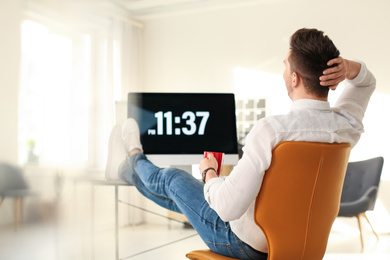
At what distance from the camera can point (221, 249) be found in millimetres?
1579

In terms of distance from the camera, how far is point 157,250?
355cm

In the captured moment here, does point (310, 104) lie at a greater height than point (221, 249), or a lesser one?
greater

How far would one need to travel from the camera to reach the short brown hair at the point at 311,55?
1.38 meters

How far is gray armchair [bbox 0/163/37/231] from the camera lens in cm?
133

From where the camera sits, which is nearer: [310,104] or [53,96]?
[310,104]

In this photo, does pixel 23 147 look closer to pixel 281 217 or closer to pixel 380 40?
pixel 281 217

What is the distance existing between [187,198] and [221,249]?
0.80ft

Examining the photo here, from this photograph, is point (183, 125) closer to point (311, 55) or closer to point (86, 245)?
point (86, 245)

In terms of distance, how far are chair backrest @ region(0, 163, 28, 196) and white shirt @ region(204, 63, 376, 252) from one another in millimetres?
586

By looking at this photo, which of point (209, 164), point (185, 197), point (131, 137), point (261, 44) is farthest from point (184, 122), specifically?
point (261, 44)

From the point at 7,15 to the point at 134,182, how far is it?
3.26 feet

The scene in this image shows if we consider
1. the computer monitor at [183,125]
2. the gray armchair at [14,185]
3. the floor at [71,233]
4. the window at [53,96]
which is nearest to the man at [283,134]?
the floor at [71,233]

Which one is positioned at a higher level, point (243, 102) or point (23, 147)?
point (243, 102)

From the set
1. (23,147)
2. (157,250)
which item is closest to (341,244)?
(157,250)
